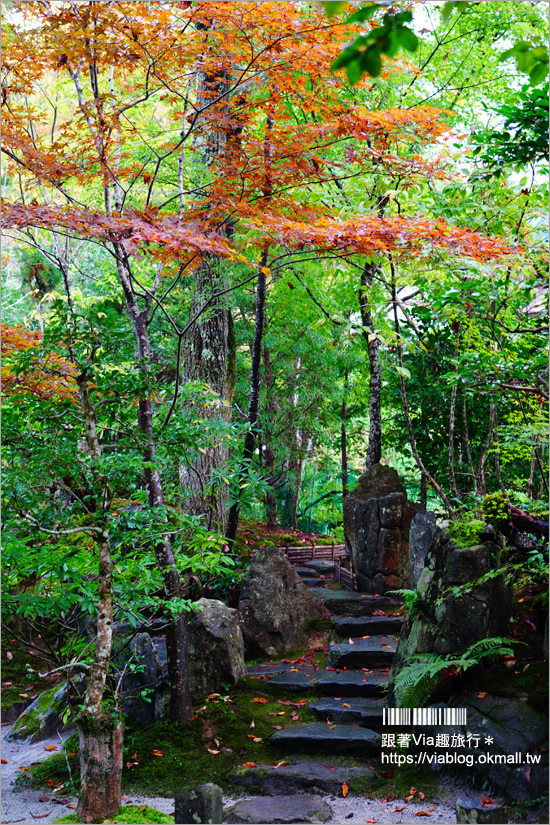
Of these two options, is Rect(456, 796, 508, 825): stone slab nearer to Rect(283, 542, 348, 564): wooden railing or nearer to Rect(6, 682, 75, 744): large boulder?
Rect(6, 682, 75, 744): large boulder

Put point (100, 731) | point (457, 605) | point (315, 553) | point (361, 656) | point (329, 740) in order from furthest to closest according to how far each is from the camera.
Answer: point (315, 553) < point (361, 656) < point (329, 740) < point (457, 605) < point (100, 731)

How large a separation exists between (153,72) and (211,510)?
422 centimetres

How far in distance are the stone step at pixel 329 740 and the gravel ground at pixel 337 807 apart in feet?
1.59

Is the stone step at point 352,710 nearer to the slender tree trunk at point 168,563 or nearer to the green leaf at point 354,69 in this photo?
the slender tree trunk at point 168,563

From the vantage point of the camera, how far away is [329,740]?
190 inches

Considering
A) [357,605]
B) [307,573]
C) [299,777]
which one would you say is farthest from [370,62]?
[307,573]

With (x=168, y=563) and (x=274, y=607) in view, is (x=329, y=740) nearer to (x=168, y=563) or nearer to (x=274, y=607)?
(x=168, y=563)

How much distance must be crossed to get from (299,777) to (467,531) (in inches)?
82.9

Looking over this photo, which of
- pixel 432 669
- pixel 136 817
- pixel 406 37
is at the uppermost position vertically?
pixel 406 37

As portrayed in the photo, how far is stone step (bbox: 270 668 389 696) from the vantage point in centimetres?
558

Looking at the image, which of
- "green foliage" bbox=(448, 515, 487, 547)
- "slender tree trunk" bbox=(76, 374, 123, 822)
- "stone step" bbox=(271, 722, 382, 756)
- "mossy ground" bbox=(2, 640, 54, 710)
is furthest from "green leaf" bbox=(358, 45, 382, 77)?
"mossy ground" bbox=(2, 640, 54, 710)

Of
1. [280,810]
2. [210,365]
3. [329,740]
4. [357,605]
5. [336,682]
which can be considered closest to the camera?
[280,810]

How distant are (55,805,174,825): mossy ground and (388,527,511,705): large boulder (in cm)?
186

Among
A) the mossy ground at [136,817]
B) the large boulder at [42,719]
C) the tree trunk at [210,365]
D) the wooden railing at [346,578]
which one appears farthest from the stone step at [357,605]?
the mossy ground at [136,817]
